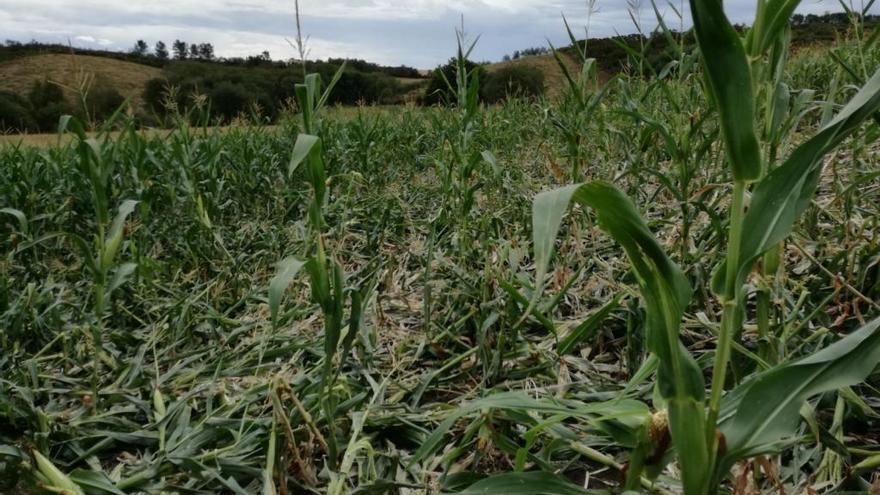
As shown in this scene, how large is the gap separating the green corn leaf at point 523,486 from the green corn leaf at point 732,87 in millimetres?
403

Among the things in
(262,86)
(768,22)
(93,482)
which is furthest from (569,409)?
(262,86)

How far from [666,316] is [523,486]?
10.1 inches

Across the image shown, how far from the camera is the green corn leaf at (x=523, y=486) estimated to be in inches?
27.7

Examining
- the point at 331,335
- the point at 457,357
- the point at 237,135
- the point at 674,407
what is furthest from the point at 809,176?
the point at 237,135

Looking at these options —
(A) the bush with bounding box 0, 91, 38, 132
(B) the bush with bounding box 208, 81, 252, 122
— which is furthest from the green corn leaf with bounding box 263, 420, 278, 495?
(B) the bush with bounding box 208, 81, 252, 122

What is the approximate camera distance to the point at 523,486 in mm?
708

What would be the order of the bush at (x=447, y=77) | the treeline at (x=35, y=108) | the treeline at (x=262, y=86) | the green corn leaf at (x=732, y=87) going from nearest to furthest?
1. the green corn leaf at (x=732, y=87)
2. the bush at (x=447, y=77)
3. the treeline at (x=262, y=86)
4. the treeline at (x=35, y=108)

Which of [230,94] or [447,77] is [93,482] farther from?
[230,94]

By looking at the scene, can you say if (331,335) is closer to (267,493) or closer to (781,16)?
(267,493)

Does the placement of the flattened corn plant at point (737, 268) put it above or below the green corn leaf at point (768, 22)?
below

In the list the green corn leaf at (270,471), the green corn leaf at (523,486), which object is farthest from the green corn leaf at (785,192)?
the green corn leaf at (270,471)

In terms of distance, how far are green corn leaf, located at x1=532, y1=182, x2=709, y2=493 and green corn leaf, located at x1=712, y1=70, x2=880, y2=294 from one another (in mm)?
74

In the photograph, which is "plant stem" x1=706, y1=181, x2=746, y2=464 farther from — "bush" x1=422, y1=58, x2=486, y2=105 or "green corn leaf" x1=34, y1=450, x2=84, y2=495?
"bush" x1=422, y1=58, x2=486, y2=105

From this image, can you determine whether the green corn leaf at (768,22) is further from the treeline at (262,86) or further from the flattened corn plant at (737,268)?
the treeline at (262,86)
